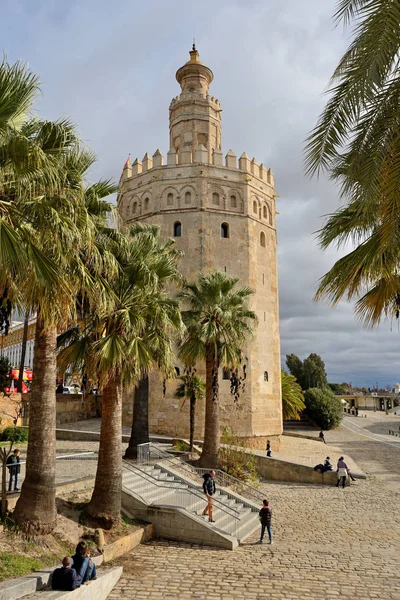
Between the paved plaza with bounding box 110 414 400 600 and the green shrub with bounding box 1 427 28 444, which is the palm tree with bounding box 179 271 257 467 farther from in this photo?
the green shrub with bounding box 1 427 28 444

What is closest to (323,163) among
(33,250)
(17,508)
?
(33,250)

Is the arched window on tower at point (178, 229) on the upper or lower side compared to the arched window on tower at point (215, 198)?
lower

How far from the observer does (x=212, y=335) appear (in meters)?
17.8

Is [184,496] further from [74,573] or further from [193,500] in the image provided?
[74,573]

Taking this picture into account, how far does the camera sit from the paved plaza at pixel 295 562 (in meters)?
9.09

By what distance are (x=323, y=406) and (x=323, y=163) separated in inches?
1675

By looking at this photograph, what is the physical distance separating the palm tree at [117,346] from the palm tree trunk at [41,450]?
4.21 ft

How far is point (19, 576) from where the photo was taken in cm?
768

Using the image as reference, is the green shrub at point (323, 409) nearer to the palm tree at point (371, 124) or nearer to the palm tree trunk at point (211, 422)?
the palm tree trunk at point (211, 422)

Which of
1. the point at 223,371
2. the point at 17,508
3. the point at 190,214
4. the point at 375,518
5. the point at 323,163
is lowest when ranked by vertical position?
the point at 375,518

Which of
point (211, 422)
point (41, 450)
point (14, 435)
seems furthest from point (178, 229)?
point (41, 450)

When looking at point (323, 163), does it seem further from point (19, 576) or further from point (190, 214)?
point (190, 214)

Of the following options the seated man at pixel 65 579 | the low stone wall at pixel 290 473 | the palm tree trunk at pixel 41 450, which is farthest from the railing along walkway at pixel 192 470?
the seated man at pixel 65 579

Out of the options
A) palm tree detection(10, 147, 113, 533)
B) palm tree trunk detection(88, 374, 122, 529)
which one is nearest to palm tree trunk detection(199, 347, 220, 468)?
palm tree trunk detection(88, 374, 122, 529)
